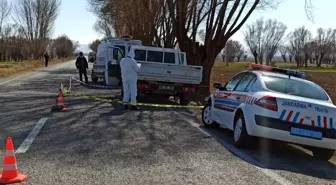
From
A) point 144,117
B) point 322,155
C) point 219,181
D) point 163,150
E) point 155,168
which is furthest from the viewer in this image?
point 144,117

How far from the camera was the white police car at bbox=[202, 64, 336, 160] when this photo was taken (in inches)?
280

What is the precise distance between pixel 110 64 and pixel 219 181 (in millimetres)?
16047

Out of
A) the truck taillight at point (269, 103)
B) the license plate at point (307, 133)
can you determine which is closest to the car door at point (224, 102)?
the truck taillight at point (269, 103)

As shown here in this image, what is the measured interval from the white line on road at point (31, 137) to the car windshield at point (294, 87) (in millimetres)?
4515

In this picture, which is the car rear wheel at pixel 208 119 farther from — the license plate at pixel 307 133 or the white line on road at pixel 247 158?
the license plate at pixel 307 133

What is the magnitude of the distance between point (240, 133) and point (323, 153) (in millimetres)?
1537

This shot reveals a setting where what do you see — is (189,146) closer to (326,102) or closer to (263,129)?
(263,129)

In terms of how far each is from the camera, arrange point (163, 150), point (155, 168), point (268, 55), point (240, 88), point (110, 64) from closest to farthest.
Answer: point (155, 168), point (163, 150), point (240, 88), point (110, 64), point (268, 55)

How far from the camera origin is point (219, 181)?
216 inches

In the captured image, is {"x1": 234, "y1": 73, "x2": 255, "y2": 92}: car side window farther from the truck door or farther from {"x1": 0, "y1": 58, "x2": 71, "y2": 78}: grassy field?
{"x1": 0, "y1": 58, "x2": 71, "y2": 78}: grassy field

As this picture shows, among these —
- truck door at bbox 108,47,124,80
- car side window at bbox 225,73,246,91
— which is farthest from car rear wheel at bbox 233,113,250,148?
truck door at bbox 108,47,124,80

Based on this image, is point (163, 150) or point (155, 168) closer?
point (155, 168)

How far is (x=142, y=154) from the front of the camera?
685cm

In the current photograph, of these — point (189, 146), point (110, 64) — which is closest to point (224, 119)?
point (189, 146)
